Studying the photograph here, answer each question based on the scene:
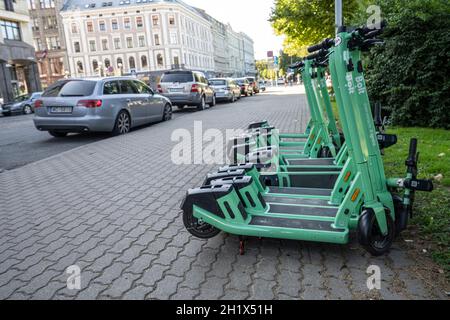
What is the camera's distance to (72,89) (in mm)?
9688

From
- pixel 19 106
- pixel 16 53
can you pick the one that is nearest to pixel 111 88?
pixel 19 106

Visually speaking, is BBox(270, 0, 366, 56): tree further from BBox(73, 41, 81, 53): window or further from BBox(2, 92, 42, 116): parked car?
BBox(73, 41, 81, 53): window

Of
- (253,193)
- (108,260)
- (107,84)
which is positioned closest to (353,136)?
(253,193)

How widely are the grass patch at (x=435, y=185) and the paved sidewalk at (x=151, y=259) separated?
0.33 meters

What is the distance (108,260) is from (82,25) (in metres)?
83.2

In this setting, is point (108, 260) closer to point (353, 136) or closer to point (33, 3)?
point (353, 136)

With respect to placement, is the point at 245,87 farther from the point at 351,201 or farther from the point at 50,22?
the point at 50,22

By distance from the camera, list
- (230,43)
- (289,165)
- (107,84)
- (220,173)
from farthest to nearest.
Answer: (230,43)
(107,84)
(289,165)
(220,173)

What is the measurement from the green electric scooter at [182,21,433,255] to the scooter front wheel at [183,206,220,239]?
77 millimetres

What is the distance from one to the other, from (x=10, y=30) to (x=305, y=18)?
1384 inches

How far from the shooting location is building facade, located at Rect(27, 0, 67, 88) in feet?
245

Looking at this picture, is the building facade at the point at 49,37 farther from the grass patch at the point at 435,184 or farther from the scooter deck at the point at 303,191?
the scooter deck at the point at 303,191
